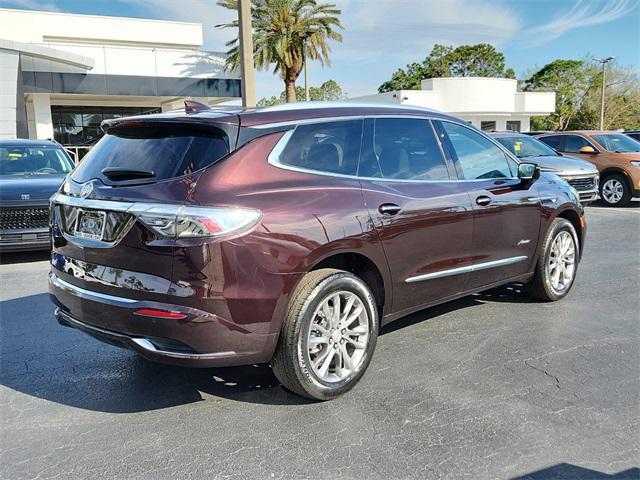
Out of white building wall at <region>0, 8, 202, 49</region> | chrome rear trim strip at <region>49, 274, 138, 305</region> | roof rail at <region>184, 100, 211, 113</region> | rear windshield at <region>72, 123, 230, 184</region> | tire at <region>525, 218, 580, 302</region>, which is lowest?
tire at <region>525, 218, 580, 302</region>

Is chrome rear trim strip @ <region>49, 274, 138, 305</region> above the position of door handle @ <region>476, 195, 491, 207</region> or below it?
below

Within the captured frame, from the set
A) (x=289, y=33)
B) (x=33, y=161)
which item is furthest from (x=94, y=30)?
(x=33, y=161)

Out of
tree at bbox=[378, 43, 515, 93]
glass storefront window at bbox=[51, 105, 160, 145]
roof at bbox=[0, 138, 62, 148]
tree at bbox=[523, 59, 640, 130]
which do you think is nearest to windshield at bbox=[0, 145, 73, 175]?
roof at bbox=[0, 138, 62, 148]

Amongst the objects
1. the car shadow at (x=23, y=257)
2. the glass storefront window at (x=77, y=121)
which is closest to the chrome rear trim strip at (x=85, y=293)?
the car shadow at (x=23, y=257)

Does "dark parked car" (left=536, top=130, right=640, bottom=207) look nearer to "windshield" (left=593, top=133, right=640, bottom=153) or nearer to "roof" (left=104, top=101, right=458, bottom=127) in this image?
"windshield" (left=593, top=133, right=640, bottom=153)

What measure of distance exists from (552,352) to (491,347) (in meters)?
0.45

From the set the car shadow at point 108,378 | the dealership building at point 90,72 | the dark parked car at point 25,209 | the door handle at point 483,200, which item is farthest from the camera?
the dealership building at point 90,72

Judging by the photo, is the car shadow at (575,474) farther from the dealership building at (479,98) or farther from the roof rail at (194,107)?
the dealership building at (479,98)

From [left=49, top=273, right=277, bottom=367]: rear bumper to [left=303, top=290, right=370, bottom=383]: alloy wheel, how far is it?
1.04 feet

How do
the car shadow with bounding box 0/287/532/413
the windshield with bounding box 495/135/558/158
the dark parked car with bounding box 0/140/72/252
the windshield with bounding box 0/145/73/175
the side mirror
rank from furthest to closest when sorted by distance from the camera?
1. the windshield with bounding box 495/135/558/158
2. the windshield with bounding box 0/145/73/175
3. the dark parked car with bounding box 0/140/72/252
4. the side mirror
5. the car shadow with bounding box 0/287/532/413

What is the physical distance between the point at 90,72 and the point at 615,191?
76.4 feet

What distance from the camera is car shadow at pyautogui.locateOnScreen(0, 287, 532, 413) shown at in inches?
141

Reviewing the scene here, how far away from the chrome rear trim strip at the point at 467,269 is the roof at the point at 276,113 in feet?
4.09

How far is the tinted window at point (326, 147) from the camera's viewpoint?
11.3ft
